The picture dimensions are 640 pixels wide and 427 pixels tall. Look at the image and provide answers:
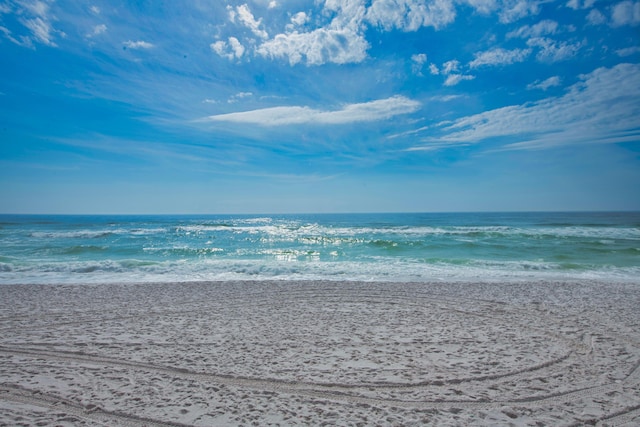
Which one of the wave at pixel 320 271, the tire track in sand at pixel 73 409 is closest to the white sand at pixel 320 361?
the tire track in sand at pixel 73 409

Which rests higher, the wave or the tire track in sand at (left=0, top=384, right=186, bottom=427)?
the tire track in sand at (left=0, top=384, right=186, bottom=427)

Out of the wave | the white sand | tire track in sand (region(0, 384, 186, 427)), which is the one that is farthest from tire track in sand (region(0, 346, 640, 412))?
the wave

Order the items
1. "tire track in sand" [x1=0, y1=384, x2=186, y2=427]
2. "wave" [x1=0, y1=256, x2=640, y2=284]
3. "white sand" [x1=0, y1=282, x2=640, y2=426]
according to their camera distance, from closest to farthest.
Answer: "tire track in sand" [x1=0, y1=384, x2=186, y2=427] < "white sand" [x1=0, y1=282, x2=640, y2=426] < "wave" [x1=0, y1=256, x2=640, y2=284]

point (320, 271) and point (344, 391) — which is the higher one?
point (344, 391)

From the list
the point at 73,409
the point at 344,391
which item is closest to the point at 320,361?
the point at 344,391

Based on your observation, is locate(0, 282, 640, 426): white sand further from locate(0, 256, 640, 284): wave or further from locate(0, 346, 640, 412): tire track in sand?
locate(0, 256, 640, 284): wave

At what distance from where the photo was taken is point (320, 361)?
498 centimetres

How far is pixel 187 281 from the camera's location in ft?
38.4

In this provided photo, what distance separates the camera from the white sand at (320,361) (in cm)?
373

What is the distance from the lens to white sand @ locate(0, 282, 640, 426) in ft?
12.2

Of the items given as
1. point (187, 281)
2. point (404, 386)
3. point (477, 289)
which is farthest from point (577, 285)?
point (187, 281)

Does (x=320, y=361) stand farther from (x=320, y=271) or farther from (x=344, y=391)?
(x=320, y=271)

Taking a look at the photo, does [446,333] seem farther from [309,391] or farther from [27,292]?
[27,292]

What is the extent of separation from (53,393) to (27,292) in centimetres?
798
